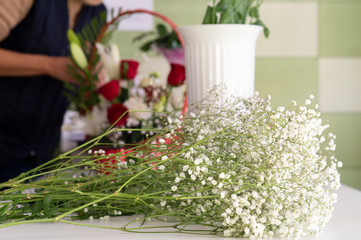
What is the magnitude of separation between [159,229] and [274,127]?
0.70 ft

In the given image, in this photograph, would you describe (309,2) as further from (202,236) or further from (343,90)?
(202,236)

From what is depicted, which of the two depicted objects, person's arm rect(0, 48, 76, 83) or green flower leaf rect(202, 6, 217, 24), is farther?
person's arm rect(0, 48, 76, 83)

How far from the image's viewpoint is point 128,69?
50.2 inches

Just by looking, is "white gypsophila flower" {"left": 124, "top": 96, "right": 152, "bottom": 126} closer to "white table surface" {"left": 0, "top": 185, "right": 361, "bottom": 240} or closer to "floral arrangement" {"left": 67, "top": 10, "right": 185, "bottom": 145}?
"floral arrangement" {"left": 67, "top": 10, "right": 185, "bottom": 145}

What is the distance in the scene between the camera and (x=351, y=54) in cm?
280

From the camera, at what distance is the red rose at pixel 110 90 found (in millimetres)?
1196

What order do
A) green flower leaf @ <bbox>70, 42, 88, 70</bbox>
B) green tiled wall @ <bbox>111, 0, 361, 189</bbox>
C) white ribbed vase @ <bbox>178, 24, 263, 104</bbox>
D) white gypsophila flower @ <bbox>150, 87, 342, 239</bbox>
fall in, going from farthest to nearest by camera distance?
green tiled wall @ <bbox>111, 0, 361, 189</bbox> < green flower leaf @ <bbox>70, 42, 88, 70</bbox> < white ribbed vase @ <bbox>178, 24, 263, 104</bbox> < white gypsophila flower @ <bbox>150, 87, 342, 239</bbox>

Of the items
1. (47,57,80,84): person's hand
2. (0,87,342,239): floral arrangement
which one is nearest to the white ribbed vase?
(0,87,342,239): floral arrangement

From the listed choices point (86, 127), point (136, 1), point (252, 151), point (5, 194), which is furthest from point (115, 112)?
point (136, 1)

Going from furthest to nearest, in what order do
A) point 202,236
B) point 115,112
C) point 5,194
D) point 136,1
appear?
point 136,1 → point 115,112 → point 5,194 → point 202,236

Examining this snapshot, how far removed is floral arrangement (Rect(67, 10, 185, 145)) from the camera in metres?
1.20

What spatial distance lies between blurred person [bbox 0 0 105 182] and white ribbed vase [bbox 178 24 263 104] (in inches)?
43.3

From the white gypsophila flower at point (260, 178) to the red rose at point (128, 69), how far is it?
608 mm

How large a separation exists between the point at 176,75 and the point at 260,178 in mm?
668
